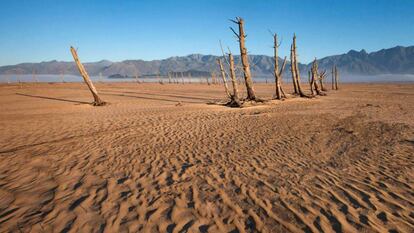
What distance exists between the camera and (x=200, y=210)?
3.62 m

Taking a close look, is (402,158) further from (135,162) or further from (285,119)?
(135,162)

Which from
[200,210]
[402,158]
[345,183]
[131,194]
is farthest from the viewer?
[402,158]

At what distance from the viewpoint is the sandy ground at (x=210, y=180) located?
11.0ft

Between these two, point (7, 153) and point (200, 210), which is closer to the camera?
point (200, 210)

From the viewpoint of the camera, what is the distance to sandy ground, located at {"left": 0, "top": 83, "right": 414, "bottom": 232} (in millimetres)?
3338

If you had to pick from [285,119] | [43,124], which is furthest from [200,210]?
[43,124]

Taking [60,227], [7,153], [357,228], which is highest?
[7,153]

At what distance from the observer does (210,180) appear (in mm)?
4652

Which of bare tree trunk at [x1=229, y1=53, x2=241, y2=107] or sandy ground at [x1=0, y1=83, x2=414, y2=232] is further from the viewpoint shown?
bare tree trunk at [x1=229, y1=53, x2=241, y2=107]

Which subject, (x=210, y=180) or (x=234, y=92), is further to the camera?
(x=234, y=92)

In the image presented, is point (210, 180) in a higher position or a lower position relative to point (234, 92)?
lower

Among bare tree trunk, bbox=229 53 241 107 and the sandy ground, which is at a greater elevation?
bare tree trunk, bbox=229 53 241 107

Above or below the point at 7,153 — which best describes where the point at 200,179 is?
below

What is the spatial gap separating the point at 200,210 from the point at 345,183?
303cm
